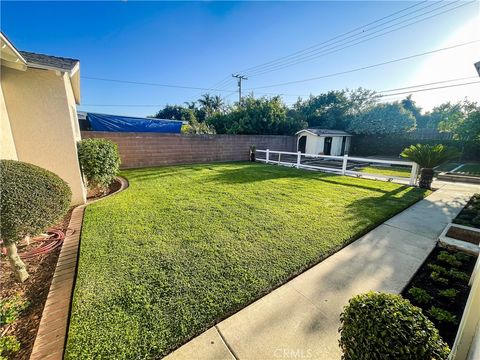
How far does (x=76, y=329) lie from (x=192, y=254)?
1334 mm

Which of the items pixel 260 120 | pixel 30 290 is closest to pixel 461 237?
pixel 30 290

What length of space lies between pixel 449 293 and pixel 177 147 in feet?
35.2

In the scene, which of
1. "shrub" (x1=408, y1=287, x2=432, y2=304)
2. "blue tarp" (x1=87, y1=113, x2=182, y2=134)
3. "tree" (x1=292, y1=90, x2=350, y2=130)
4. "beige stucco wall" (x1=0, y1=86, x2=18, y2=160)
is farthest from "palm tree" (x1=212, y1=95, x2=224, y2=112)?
"shrub" (x1=408, y1=287, x2=432, y2=304)

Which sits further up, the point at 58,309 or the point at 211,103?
the point at 211,103

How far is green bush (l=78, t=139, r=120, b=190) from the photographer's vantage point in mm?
4836

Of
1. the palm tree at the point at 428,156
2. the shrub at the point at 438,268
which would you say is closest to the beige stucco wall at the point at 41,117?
the shrub at the point at 438,268

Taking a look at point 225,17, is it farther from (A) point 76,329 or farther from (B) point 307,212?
(A) point 76,329

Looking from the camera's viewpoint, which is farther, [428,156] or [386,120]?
[386,120]

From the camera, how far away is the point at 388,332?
104cm

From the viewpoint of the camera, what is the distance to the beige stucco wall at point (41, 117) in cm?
375

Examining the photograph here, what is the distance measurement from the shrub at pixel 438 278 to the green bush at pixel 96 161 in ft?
22.3

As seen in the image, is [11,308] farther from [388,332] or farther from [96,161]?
[96,161]

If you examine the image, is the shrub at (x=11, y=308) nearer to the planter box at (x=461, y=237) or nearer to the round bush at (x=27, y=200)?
the round bush at (x=27, y=200)

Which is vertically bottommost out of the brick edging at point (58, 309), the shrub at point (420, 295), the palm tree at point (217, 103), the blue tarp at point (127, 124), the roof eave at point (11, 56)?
the brick edging at point (58, 309)
